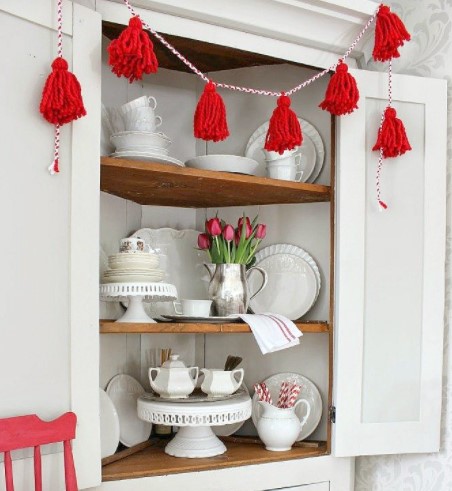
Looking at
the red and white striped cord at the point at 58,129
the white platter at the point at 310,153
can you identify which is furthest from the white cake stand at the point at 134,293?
the white platter at the point at 310,153

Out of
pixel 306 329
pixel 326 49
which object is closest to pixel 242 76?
pixel 326 49

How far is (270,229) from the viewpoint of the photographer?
2.07m

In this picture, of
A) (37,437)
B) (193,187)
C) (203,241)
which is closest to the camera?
(37,437)

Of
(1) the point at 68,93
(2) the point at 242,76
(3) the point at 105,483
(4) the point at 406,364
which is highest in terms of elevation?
(2) the point at 242,76

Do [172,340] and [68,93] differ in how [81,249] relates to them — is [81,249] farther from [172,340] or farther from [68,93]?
[172,340]

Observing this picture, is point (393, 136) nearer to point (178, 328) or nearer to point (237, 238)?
point (237, 238)

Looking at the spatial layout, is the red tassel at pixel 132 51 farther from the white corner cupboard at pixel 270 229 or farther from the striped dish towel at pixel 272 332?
the striped dish towel at pixel 272 332

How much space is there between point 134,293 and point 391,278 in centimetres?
68

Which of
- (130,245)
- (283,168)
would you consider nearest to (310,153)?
(283,168)

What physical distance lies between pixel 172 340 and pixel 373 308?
0.62 m

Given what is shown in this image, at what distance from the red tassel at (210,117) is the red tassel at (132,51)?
0.16 m

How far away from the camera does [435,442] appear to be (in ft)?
6.08

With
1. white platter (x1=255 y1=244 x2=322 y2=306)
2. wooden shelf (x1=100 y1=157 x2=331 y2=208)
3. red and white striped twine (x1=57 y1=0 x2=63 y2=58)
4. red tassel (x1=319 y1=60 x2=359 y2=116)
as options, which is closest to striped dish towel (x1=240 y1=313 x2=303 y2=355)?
white platter (x1=255 y1=244 x2=322 y2=306)

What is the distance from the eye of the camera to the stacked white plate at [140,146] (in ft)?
5.45
